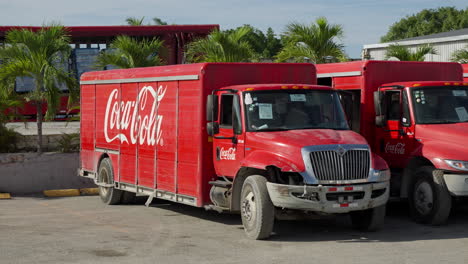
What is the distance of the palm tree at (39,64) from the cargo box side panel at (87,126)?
5.07ft

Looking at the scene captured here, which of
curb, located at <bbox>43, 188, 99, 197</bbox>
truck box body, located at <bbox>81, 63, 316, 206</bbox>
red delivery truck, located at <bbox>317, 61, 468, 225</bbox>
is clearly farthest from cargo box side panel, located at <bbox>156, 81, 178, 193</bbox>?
curb, located at <bbox>43, 188, 99, 197</bbox>

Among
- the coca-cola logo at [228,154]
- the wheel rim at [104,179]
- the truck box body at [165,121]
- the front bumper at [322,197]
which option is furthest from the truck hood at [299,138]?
Answer: the wheel rim at [104,179]

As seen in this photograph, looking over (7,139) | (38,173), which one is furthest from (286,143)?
(7,139)

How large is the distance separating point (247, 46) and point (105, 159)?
6928mm

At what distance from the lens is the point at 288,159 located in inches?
450

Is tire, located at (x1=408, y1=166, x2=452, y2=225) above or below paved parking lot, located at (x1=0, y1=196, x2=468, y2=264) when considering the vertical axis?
above

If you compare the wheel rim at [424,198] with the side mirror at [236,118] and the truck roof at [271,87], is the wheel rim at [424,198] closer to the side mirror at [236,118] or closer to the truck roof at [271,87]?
the truck roof at [271,87]

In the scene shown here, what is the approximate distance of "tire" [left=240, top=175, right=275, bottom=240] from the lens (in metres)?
11.6

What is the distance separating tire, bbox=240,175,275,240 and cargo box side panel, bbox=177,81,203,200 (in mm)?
1309

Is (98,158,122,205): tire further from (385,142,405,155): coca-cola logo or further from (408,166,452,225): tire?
(408,166,452,225): tire

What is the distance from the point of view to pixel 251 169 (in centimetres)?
1228

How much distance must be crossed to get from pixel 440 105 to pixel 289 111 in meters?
2.99

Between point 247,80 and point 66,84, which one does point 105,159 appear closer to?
point 66,84

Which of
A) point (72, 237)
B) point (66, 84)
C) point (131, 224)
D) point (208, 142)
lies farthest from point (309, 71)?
point (66, 84)
